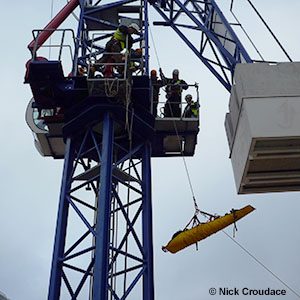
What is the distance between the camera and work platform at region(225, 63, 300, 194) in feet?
28.5

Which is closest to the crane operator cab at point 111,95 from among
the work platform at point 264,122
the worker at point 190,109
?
the worker at point 190,109

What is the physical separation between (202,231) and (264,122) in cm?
496

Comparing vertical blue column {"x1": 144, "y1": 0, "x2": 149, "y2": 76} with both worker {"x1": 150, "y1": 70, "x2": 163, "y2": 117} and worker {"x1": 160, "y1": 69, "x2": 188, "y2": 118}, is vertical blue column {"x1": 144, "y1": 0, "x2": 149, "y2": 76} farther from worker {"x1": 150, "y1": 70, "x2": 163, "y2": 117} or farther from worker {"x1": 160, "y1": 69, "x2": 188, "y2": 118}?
worker {"x1": 160, "y1": 69, "x2": 188, "y2": 118}

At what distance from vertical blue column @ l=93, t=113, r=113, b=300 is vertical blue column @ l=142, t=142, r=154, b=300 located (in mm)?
1565

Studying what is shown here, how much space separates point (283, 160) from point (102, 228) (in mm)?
5297

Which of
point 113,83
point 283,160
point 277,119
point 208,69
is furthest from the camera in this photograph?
point 208,69

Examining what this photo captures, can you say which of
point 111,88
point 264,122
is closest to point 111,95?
point 111,88

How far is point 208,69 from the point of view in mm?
18328

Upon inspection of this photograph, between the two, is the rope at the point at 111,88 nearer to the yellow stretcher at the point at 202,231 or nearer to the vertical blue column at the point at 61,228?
the vertical blue column at the point at 61,228

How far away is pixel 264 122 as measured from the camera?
8703mm

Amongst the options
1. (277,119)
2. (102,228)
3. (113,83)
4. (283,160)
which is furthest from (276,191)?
(113,83)

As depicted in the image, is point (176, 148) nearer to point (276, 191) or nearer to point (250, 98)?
point (276, 191)

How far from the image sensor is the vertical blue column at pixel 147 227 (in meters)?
14.3

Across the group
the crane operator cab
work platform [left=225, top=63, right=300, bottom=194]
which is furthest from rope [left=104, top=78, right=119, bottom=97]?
work platform [left=225, top=63, right=300, bottom=194]
